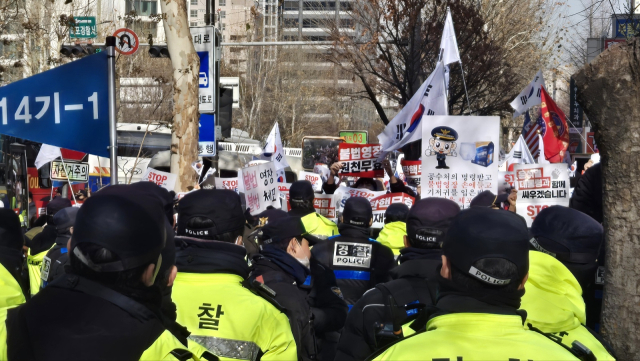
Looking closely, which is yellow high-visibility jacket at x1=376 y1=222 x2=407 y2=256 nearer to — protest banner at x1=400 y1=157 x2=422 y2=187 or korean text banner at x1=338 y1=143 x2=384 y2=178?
korean text banner at x1=338 y1=143 x2=384 y2=178

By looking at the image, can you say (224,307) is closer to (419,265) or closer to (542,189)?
(419,265)

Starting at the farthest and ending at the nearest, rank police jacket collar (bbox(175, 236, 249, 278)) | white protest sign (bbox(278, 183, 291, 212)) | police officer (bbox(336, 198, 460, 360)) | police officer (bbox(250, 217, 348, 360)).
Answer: white protest sign (bbox(278, 183, 291, 212)), police officer (bbox(250, 217, 348, 360)), police officer (bbox(336, 198, 460, 360)), police jacket collar (bbox(175, 236, 249, 278))

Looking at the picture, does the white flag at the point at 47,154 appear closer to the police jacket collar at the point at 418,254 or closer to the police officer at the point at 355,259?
the police officer at the point at 355,259

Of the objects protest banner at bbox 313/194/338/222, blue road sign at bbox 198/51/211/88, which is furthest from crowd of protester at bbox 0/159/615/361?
blue road sign at bbox 198/51/211/88

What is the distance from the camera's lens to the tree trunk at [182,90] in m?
11.4

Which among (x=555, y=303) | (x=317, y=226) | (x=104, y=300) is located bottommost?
(x=317, y=226)

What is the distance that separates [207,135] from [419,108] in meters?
4.16

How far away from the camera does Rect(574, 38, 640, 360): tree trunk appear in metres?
4.45

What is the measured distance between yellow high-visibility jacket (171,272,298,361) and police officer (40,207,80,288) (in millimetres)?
2001

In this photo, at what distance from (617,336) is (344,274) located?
2.06 m

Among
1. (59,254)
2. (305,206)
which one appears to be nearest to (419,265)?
(59,254)

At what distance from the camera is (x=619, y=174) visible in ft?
15.1

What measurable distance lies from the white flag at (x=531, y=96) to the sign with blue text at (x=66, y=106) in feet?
29.1

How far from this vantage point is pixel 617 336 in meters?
4.64
